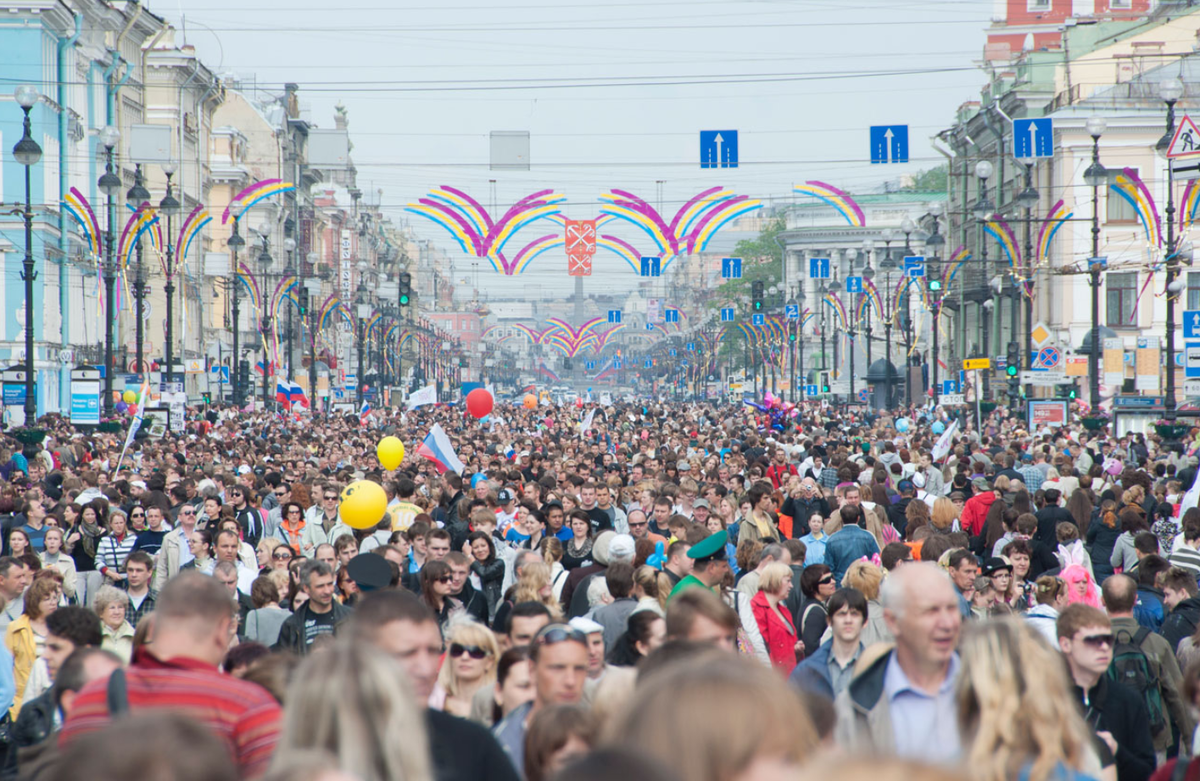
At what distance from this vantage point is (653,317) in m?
→ 137

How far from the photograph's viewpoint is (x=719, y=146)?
3634 centimetres

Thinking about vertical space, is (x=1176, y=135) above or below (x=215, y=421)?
above

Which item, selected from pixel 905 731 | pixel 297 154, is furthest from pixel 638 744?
pixel 297 154

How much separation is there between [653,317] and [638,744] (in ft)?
440

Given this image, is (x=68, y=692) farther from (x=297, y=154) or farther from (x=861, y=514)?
(x=297, y=154)

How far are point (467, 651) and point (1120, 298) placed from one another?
163 feet

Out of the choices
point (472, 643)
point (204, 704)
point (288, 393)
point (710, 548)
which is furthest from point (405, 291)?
point (204, 704)

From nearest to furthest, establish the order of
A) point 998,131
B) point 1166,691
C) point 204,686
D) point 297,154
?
point 204,686 → point 1166,691 → point 998,131 → point 297,154

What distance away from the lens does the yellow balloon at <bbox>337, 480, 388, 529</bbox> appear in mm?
13250

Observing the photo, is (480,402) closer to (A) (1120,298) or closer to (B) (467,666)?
(B) (467,666)

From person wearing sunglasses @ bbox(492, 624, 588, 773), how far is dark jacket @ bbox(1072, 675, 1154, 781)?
7.09ft

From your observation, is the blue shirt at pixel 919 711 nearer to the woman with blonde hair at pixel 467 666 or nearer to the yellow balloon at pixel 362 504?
the woman with blonde hair at pixel 467 666

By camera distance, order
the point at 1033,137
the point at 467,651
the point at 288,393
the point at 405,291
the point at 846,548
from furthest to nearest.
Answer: the point at 405,291
the point at 288,393
the point at 1033,137
the point at 846,548
the point at 467,651

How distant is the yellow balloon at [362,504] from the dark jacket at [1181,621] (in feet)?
20.9
